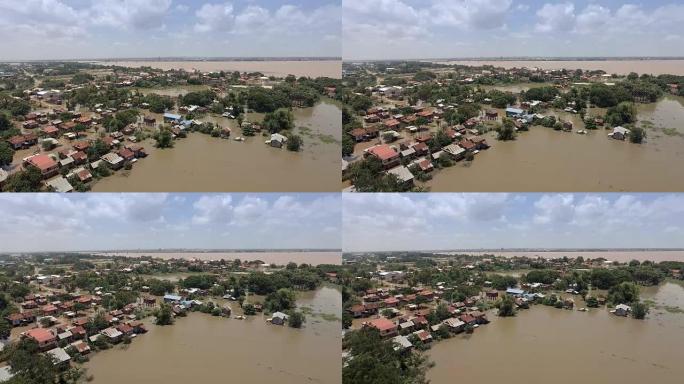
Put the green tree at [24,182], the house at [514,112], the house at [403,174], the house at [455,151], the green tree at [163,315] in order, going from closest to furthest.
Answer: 1. the green tree at [24,182]
2. the house at [403,174]
3. the house at [455,151]
4. the house at [514,112]
5. the green tree at [163,315]

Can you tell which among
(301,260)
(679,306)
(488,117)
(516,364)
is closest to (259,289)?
(301,260)

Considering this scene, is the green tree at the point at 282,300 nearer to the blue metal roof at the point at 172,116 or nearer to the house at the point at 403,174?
the house at the point at 403,174

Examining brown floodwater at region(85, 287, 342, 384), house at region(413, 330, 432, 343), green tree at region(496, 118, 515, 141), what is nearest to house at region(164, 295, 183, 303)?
brown floodwater at region(85, 287, 342, 384)

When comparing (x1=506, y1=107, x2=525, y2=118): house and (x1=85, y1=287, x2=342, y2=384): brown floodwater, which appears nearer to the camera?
(x1=85, y1=287, x2=342, y2=384): brown floodwater

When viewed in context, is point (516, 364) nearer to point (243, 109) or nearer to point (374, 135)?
point (374, 135)

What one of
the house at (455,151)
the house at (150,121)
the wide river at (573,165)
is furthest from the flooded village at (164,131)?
the wide river at (573,165)

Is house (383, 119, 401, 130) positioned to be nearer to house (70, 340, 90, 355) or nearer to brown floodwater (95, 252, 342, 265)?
brown floodwater (95, 252, 342, 265)
